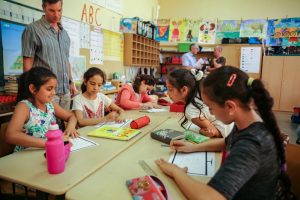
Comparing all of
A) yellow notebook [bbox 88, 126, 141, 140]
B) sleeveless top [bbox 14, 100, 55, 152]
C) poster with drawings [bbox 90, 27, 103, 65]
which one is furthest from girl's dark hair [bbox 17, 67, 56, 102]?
poster with drawings [bbox 90, 27, 103, 65]

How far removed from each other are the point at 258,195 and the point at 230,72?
1.30 ft

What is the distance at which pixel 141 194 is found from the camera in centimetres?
76

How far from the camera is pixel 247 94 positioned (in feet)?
2.53

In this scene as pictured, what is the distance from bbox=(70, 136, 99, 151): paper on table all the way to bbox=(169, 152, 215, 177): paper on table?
0.44 meters

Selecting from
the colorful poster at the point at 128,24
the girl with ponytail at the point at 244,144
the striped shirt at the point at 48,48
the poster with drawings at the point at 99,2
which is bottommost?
the girl with ponytail at the point at 244,144

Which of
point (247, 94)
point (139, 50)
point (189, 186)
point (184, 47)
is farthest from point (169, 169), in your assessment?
point (184, 47)

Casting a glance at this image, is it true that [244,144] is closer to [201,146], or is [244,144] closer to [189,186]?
[189,186]

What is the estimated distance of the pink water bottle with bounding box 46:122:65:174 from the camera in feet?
2.90

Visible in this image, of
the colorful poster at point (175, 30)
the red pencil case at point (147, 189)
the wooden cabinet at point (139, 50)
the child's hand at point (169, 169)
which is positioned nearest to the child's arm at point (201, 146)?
the child's hand at point (169, 169)

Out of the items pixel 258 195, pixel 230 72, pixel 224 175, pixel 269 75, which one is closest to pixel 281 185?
pixel 258 195

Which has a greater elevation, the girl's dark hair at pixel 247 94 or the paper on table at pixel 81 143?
the girl's dark hair at pixel 247 94

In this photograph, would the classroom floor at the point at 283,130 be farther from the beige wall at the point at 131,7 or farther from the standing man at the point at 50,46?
the beige wall at the point at 131,7

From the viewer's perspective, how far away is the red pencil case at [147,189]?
2.40 ft

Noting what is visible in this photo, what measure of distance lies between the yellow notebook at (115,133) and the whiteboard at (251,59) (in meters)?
4.91
